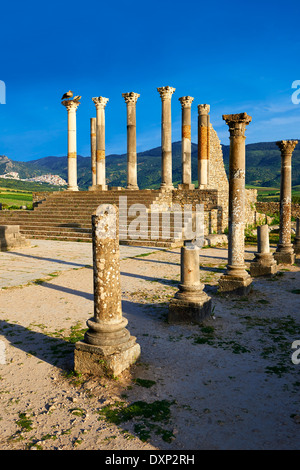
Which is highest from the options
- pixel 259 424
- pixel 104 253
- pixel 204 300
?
pixel 104 253

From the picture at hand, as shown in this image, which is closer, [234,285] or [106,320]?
[106,320]

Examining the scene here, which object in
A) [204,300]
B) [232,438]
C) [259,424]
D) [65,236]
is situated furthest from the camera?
[65,236]

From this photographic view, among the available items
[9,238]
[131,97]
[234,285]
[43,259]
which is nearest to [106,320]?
[234,285]

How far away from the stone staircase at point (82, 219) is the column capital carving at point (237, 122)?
780 cm

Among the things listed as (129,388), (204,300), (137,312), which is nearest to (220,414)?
(129,388)

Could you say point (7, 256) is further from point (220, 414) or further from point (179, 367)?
point (220, 414)

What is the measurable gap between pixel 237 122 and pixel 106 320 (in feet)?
20.5

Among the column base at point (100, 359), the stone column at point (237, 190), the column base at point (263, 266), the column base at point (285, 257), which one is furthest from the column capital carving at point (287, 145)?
the column base at point (100, 359)

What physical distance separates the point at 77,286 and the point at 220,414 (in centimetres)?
600

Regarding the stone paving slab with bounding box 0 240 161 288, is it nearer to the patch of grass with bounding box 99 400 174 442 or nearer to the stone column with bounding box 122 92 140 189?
the patch of grass with bounding box 99 400 174 442

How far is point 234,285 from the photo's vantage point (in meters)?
8.84

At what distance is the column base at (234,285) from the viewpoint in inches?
346

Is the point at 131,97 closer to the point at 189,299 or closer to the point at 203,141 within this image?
the point at 203,141

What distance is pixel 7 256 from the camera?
1396 cm
